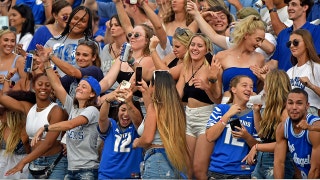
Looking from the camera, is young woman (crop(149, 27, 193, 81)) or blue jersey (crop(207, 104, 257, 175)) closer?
blue jersey (crop(207, 104, 257, 175))

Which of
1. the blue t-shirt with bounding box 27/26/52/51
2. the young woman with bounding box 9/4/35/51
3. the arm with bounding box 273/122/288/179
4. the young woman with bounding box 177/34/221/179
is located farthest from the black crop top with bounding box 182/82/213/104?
the young woman with bounding box 9/4/35/51

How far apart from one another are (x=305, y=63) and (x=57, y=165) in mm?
3128

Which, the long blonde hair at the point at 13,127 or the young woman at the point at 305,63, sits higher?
the young woman at the point at 305,63

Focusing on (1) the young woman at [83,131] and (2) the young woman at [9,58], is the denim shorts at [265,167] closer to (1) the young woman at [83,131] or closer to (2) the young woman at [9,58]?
(1) the young woman at [83,131]

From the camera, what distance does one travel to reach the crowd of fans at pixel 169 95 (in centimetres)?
1087

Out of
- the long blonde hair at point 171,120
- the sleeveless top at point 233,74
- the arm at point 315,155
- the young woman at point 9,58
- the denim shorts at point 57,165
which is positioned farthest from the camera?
the young woman at point 9,58

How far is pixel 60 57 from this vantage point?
529 inches

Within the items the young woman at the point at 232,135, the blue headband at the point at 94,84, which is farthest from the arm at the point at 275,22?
the blue headband at the point at 94,84

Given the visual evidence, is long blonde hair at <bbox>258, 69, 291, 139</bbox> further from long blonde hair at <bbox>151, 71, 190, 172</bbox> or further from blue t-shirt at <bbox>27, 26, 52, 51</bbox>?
blue t-shirt at <bbox>27, 26, 52, 51</bbox>

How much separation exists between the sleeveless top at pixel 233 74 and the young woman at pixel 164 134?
1.13 m

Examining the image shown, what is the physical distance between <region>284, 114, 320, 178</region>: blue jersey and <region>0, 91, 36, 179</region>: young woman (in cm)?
366

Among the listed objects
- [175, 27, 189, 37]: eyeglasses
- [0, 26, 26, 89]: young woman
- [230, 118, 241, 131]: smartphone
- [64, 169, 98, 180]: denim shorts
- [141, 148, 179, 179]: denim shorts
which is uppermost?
[175, 27, 189, 37]: eyeglasses

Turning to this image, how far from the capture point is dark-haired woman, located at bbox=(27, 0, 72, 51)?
46.3 ft

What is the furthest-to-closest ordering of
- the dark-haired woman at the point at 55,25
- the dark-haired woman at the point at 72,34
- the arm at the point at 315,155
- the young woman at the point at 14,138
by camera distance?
the dark-haired woman at the point at 55,25 < the dark-haired woman at the point at 72,34 < the young woman at the point at 14,138 < the arm at the point at 315,155
